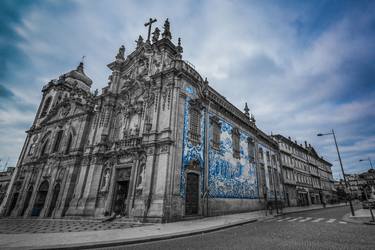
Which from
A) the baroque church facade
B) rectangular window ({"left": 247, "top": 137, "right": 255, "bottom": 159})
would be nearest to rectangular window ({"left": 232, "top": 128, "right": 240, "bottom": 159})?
the baroque church facade

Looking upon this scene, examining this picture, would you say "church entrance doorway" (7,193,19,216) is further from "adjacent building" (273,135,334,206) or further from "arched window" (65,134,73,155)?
"adjacent building" (273,135,334,206)

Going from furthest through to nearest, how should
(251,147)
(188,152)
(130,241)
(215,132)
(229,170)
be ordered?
1. (251,147)
2. (229,170)
3. (215,132)
4. (188,152)
5. (130,241)

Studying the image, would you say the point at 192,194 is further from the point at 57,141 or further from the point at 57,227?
the point at 57,141

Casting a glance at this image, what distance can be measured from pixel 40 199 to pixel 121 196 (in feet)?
46.9

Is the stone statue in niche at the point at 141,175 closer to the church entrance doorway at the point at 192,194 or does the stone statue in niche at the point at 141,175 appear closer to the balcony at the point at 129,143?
the balcony at the point at 129,143

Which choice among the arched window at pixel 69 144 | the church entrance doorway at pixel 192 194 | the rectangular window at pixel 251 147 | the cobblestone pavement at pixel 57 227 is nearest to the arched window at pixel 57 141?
the arched window at pixel 69 144

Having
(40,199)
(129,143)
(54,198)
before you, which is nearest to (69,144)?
(54,198)

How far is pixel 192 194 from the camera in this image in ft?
52.6

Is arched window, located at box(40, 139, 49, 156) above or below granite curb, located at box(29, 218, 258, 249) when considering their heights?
above

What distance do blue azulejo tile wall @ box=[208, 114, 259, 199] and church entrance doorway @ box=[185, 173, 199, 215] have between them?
1980 millimetres

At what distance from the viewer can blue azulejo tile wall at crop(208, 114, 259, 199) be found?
756 inches

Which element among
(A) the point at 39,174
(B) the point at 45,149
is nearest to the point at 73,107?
(B) the point at 45,149

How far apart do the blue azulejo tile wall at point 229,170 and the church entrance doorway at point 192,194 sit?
78.0 inches

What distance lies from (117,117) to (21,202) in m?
17.7
